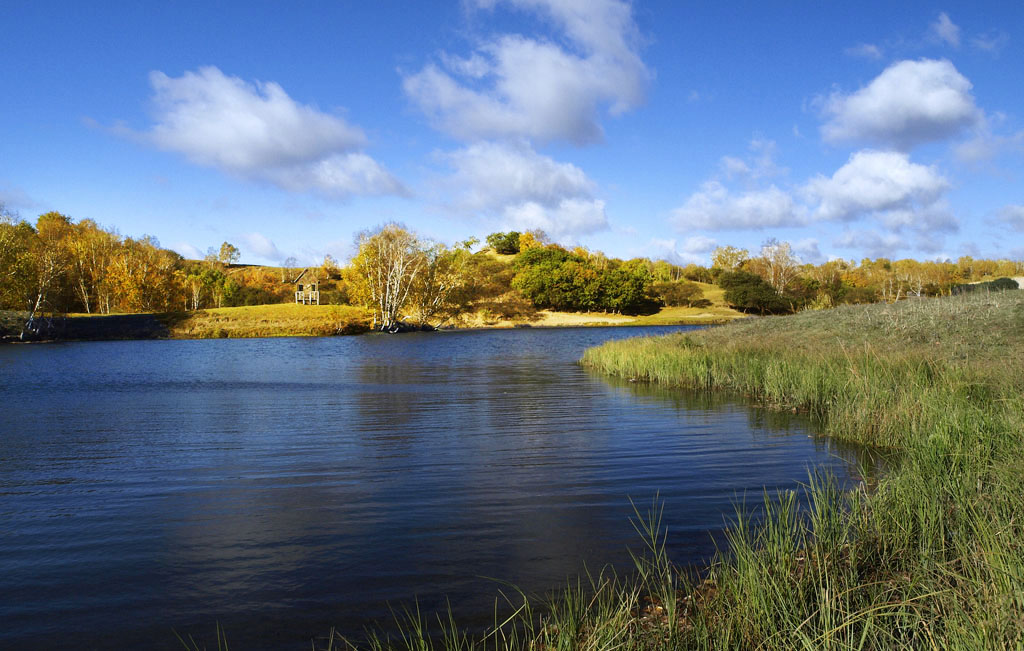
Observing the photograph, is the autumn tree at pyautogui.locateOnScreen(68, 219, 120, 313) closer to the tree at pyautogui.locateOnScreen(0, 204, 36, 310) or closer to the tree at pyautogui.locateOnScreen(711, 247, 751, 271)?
the tree at pyautogui.locateOnScreen(0, 204, 36, 310)

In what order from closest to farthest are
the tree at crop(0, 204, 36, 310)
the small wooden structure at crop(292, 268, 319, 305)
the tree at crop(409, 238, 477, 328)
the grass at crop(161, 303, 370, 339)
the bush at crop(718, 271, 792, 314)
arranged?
the tree at crop(0, 204, 36, 310)
the grass at crop(161, 303, 370, 339)
the tree at crop(409, 238, 477, 328)
the bush at crop(718, 271, 792, 314)
the small wooden structure at crop(292, 268, 319, 305)

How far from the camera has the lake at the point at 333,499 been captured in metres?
5.25

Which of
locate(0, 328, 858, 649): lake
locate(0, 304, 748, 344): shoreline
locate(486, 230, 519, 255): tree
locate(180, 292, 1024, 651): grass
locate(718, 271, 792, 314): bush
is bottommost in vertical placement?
locate(0, 328, 858, 649): lake

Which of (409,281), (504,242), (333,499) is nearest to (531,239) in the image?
(504,242)

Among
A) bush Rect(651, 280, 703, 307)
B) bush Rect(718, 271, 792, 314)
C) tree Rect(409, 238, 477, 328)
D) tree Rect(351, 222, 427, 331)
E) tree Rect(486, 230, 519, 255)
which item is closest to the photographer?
tree Rect(351, 222, 427, 331)

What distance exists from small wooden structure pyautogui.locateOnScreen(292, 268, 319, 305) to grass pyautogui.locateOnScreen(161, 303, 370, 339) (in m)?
17.5

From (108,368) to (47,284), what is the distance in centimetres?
3347

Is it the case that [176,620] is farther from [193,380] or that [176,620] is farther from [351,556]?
[193,380]

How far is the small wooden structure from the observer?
9381 centimetres

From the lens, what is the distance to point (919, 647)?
11.1ft

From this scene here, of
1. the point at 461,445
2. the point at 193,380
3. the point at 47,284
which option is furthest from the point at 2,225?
the point at 461,445

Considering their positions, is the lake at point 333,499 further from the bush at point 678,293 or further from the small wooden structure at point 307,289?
the bush at point 678,293

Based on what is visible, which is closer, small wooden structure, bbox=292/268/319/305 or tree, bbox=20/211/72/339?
tree, bbox=20/211/72/339

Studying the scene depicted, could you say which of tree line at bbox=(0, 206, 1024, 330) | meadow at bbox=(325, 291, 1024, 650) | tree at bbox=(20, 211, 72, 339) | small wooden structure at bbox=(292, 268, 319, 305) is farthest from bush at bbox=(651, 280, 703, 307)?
meadow at bbox=(325, 291, 1024, 650)
